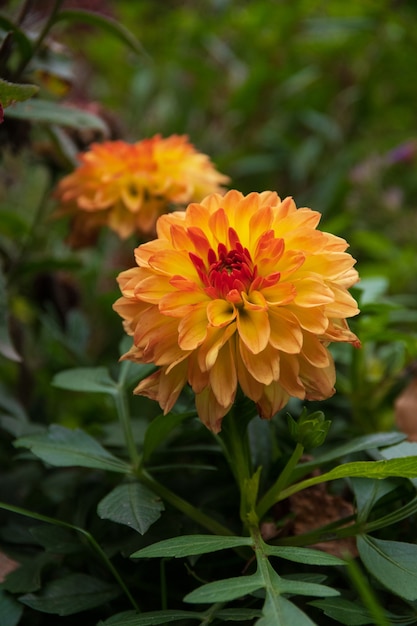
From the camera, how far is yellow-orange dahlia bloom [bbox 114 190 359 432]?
39 cm

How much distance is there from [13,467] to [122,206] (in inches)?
11.0

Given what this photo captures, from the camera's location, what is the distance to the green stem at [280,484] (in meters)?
0.41

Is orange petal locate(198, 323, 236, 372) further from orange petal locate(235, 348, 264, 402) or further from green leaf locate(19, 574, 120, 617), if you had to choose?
green leaf locate(19, 574, 120, 617)

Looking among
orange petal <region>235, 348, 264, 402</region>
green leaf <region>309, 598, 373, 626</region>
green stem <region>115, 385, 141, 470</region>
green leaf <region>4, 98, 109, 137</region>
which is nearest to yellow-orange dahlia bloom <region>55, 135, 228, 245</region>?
green leaf <region>4, 98, 109, 137</region>

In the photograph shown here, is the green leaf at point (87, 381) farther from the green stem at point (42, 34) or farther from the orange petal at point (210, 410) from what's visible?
the green stem at point (42, 34)

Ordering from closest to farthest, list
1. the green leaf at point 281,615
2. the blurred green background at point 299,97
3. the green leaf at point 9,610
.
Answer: the green leaf at point 281,615 → the green leaf at point 9,610 → the blurred green background at point 299,97

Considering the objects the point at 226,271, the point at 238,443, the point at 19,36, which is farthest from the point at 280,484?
the point at 19,36

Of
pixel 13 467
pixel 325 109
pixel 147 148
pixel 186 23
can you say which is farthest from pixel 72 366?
pixel 325 109

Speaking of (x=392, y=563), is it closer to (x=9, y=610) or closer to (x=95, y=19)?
(x=9, y=610)

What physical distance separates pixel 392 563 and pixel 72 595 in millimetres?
216

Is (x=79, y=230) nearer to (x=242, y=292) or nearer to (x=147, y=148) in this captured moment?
(x=147, y=148)

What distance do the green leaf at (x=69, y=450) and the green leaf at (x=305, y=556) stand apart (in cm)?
13

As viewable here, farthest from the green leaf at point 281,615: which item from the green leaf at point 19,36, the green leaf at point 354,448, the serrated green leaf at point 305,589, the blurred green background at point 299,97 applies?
the blurred green background at point 299,97

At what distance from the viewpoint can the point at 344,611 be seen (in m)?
0.38
